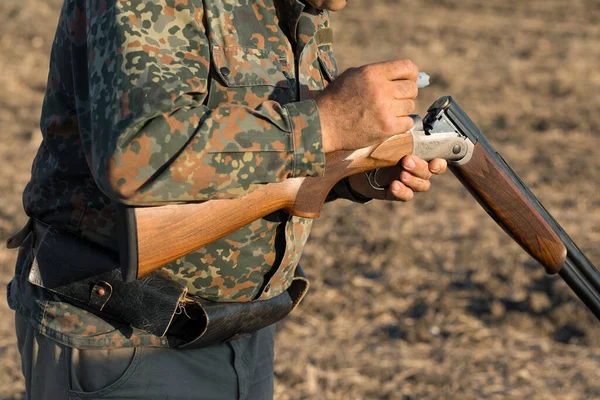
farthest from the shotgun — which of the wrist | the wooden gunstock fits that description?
the wrist

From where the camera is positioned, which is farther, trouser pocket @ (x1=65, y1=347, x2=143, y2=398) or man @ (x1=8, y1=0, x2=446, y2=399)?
trouser pocket @ (x1=65, y1=347, x2=143, y2=398)

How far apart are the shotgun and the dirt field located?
1699 mm

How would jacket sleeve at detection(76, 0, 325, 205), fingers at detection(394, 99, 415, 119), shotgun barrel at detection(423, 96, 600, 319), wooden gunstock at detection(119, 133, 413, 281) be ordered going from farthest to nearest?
shotgun barrel at detection(423, 96, 600, 319), fingers at detection(394, 99, 415, 119), wooden gunstock at detection(119, 133, 413, 281), jacket sleeve at detection(76, 0, 325, 205)

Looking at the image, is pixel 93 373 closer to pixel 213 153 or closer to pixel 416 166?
pixel 213 153

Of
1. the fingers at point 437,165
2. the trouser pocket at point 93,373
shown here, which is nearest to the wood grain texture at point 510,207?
the fingers at point 437,165

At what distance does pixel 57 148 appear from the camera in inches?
92.7

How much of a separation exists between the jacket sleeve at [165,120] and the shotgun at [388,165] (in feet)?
0.38

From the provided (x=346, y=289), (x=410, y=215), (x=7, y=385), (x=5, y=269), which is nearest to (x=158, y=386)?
(x=7, y=385)

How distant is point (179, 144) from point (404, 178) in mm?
948

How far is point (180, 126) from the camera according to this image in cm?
203

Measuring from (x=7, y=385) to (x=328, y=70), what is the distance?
290 centimetres

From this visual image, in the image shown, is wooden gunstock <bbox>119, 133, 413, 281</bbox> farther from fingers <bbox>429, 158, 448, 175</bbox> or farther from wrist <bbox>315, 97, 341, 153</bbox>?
fingers <bbox>429, 158, 448, 175</bbox>

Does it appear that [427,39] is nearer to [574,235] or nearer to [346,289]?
[574,235]

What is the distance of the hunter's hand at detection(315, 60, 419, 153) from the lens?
2.24 metres
